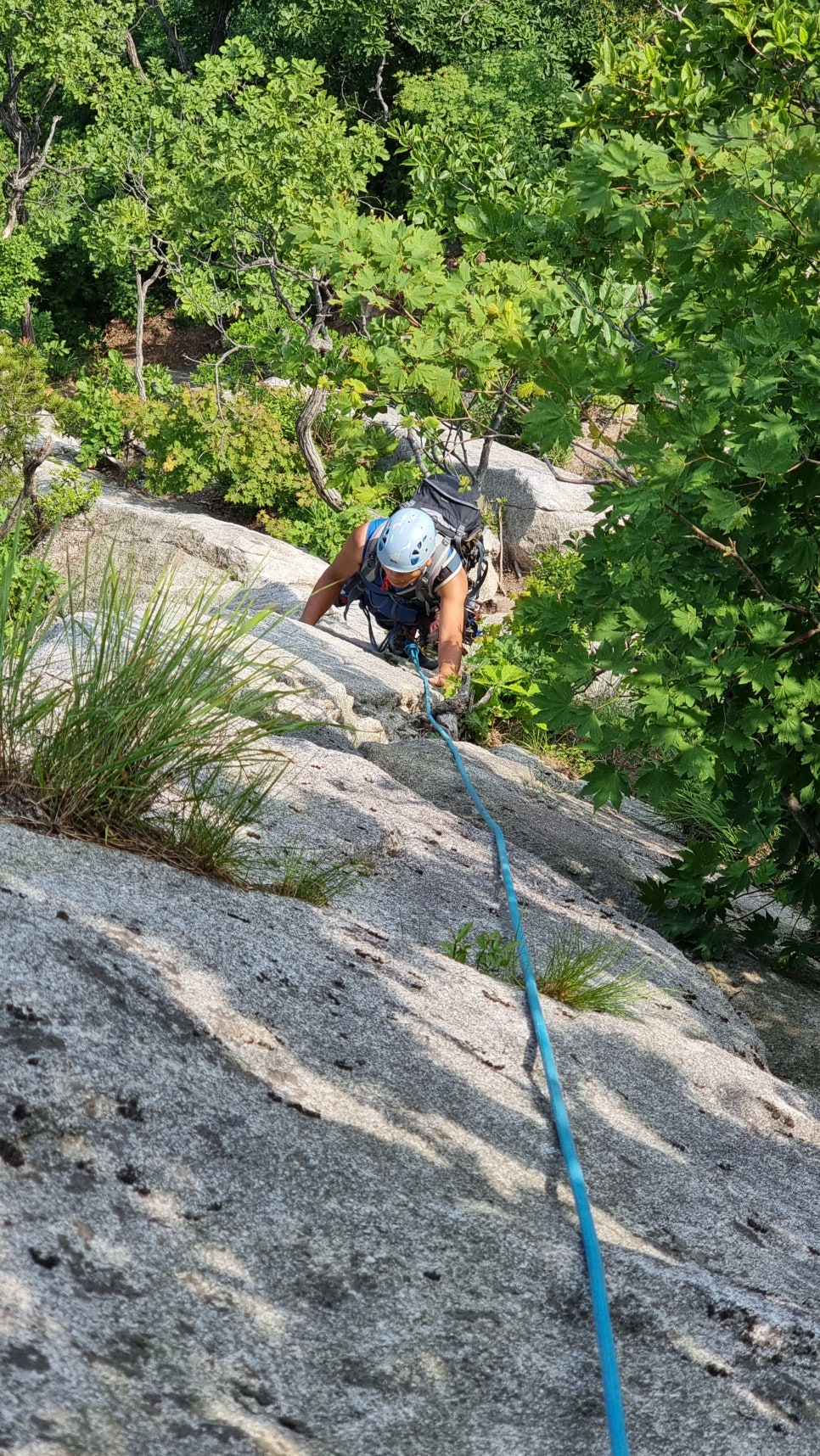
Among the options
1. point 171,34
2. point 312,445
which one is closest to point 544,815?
point 312,445

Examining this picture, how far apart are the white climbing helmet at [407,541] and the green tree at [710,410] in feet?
7.55

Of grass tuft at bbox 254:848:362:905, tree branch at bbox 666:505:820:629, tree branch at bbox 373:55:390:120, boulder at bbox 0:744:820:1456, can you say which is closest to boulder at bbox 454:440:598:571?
tree branch at bbox 373:55:390:120

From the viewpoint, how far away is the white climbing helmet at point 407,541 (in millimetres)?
6695

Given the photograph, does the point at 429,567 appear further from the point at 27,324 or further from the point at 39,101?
the point at 39,101

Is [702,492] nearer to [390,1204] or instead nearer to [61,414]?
[390,1204]

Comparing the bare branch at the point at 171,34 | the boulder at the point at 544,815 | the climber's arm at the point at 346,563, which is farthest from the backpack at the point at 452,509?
the bare branch at the point at 171,34

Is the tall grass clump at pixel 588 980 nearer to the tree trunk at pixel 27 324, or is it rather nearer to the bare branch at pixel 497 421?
the bare branch at pixel 497 421

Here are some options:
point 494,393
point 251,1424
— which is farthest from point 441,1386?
point 494,393

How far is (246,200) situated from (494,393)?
7829 mm

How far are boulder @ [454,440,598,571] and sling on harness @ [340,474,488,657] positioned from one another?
22.0ft

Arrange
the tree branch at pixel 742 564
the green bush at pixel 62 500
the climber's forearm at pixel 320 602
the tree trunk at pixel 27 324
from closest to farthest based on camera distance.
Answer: the tree branch at pixel 742 564 < the climber's forearm at pixel 320 602 < the green bush at pixel 62 500 < the tree trunk at pixel 27 324

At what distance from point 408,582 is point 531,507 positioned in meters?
7.78

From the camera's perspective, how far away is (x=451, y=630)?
23.0 ft

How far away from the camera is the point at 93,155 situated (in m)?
16.6
